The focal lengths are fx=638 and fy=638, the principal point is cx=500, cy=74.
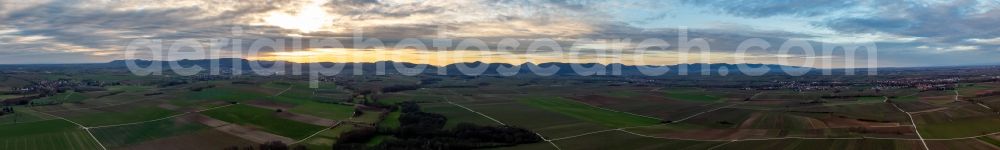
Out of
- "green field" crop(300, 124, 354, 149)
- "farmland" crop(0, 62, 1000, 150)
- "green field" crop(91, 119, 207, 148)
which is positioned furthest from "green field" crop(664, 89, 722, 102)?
"green field" crop(91, 119, 207, 148)

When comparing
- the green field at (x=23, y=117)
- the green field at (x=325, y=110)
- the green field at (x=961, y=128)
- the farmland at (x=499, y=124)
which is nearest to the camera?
the farmland at (x=499, y=124)

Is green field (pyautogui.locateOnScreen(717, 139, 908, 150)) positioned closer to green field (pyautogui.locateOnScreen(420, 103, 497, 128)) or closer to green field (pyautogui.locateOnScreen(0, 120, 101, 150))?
green field (pyautogui.locateOnScreen(420, 103, 497, 128))

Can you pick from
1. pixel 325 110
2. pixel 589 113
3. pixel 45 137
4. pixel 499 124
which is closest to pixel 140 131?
pixel 45 137

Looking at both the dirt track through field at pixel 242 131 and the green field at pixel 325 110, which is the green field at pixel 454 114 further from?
the dirt track through field at pixel 242 131

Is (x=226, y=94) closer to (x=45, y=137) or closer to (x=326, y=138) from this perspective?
(x=45, y=137)

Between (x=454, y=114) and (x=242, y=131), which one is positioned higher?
(x=454, y=114)

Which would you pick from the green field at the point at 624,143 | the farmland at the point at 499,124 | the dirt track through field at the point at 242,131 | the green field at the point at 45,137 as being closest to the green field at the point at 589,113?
the farmland at the point at 499,124
